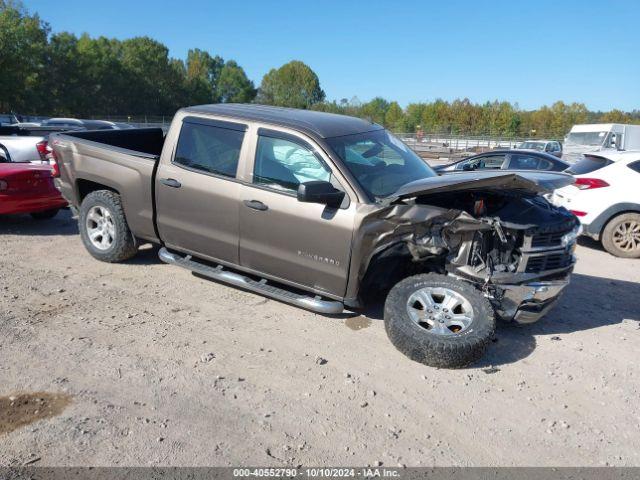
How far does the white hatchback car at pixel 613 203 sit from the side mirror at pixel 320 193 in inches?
196

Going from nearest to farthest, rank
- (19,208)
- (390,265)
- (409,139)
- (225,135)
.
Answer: (390,265)
(225,135)
(19,208)
(409,139)

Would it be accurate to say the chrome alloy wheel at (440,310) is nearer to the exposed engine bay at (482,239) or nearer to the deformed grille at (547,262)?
the exposed engine bay at (482,239)

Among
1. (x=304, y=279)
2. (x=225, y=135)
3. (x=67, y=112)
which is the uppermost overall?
(x=225, y=135)

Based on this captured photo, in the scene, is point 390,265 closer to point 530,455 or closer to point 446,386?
point 446,386

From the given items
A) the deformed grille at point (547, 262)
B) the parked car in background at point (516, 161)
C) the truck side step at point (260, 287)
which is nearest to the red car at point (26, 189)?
the truck side step at point (260, 287)

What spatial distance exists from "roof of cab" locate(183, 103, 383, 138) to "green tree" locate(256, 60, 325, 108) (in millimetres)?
104342

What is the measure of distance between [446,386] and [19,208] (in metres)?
6.48

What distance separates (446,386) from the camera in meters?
3.76

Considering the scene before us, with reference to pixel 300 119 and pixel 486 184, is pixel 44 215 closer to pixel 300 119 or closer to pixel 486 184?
pixel 300 119

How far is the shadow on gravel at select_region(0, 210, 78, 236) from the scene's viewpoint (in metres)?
7.72

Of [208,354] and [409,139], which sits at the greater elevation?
[208,354]

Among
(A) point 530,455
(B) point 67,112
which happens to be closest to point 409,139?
(B) point 67,112

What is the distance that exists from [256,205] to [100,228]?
2.52 m

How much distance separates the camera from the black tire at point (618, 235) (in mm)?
7719
